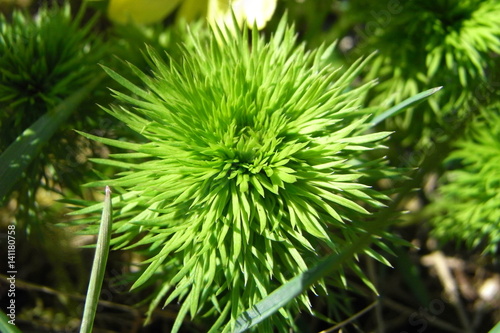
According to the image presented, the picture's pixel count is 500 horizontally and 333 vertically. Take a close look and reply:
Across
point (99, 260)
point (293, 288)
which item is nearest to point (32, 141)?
point (99, 260)

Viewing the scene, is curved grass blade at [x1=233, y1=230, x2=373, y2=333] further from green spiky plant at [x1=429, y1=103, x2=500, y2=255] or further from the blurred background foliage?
green spiky plant at [x1=429, y1=103, x2=500, y2=255]

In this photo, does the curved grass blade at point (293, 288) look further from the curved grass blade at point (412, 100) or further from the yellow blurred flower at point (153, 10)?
the yellow blurred flower at point (153, 10)

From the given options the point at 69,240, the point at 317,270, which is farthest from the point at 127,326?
the point at 317,270

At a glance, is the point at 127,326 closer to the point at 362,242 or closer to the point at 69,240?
the point at 69,240

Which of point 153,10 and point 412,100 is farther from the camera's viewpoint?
point 153,10

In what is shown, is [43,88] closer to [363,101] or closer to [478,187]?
[363,101]

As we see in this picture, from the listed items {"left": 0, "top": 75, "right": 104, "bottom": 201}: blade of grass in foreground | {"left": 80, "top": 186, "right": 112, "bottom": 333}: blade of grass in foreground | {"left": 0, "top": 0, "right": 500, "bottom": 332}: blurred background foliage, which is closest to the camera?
{"left": 80, "top": 186, "right": 112, "bottom": 333}: blade of grass in foreground

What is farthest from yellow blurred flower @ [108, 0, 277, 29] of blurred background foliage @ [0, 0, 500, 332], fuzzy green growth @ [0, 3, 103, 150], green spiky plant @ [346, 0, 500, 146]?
green spiky plant @ [346, 0, 500, 146]
